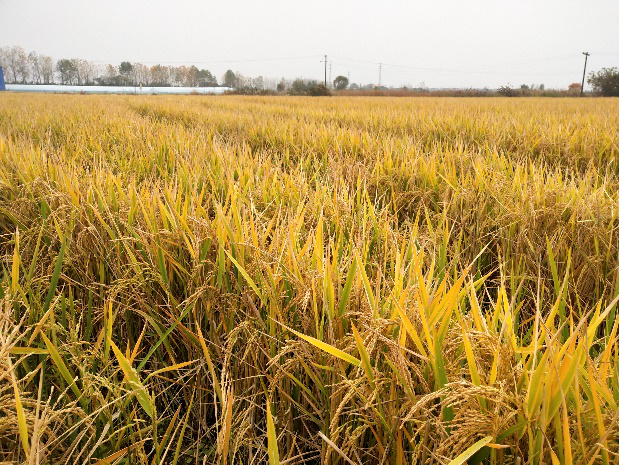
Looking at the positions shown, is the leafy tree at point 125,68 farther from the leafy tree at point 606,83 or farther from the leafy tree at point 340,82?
the leafy tree at point 606,83

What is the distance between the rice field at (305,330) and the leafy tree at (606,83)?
46.8m

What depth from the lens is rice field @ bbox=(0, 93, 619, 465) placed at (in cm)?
63

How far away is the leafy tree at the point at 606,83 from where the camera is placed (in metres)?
37.9

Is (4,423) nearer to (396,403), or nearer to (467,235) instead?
(396,403)

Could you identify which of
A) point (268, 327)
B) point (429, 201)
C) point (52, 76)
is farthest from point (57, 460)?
point (52, 76)

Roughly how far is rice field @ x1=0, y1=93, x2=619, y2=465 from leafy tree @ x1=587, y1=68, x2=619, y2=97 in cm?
4683

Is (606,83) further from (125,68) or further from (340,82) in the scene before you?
(125,68)

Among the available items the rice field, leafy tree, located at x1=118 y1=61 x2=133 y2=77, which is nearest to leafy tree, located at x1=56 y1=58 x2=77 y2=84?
leafy tree, located at x1=118 y1=61 x2=133 y2=77

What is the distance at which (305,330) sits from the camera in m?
0.90

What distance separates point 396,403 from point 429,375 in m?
0.08

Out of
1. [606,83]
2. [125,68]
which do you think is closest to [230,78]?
[125,68]

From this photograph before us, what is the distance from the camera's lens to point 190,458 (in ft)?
3.05

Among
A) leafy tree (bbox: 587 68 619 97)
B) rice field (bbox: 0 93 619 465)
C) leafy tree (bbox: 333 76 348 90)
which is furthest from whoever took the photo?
leafy tree (bbox: 333 76 348 90)

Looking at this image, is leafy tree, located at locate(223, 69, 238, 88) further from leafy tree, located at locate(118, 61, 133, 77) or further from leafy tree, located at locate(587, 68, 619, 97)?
leafy tree, located at locate(587, 68, 619, 97)
